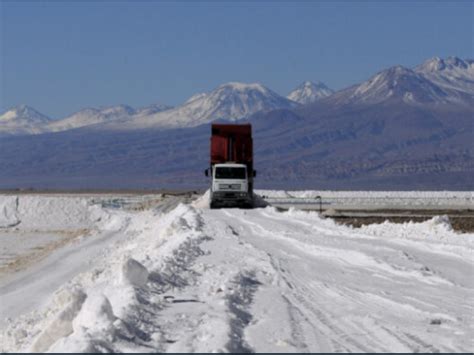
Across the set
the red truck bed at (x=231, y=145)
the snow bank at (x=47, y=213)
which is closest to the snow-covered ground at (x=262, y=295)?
Result: the red truck bed at (x=231, y=145)

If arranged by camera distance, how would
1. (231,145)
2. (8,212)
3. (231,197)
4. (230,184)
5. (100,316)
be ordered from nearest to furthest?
(100,316) < (230,184) < (231,197) < (231,145) < (8,212)

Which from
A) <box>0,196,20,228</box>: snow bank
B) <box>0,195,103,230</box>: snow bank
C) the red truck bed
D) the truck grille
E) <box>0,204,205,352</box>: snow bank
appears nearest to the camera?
<box>0,204,205,352</box>: snow bank

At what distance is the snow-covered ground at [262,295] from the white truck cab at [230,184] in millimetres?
16797

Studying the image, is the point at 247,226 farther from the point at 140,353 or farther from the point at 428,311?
the point at 140,353

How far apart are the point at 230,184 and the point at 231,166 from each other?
0.82 m

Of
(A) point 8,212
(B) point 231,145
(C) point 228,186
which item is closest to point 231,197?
(C) point 228,186

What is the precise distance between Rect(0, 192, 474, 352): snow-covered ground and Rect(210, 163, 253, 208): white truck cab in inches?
661

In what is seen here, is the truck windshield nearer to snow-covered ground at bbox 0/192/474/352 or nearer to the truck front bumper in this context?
the truck front bumper

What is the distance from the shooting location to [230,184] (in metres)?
48.8

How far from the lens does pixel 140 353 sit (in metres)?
10.5

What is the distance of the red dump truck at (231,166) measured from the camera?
48.7m

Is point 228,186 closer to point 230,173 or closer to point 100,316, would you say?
point 230,173

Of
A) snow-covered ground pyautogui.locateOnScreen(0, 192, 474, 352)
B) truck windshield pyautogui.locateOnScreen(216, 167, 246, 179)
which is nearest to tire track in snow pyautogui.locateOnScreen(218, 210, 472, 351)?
snow-covered ground pyautogui.locateOnScreen(0, 192, 474, 352)

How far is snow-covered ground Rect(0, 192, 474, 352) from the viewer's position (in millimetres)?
11477
